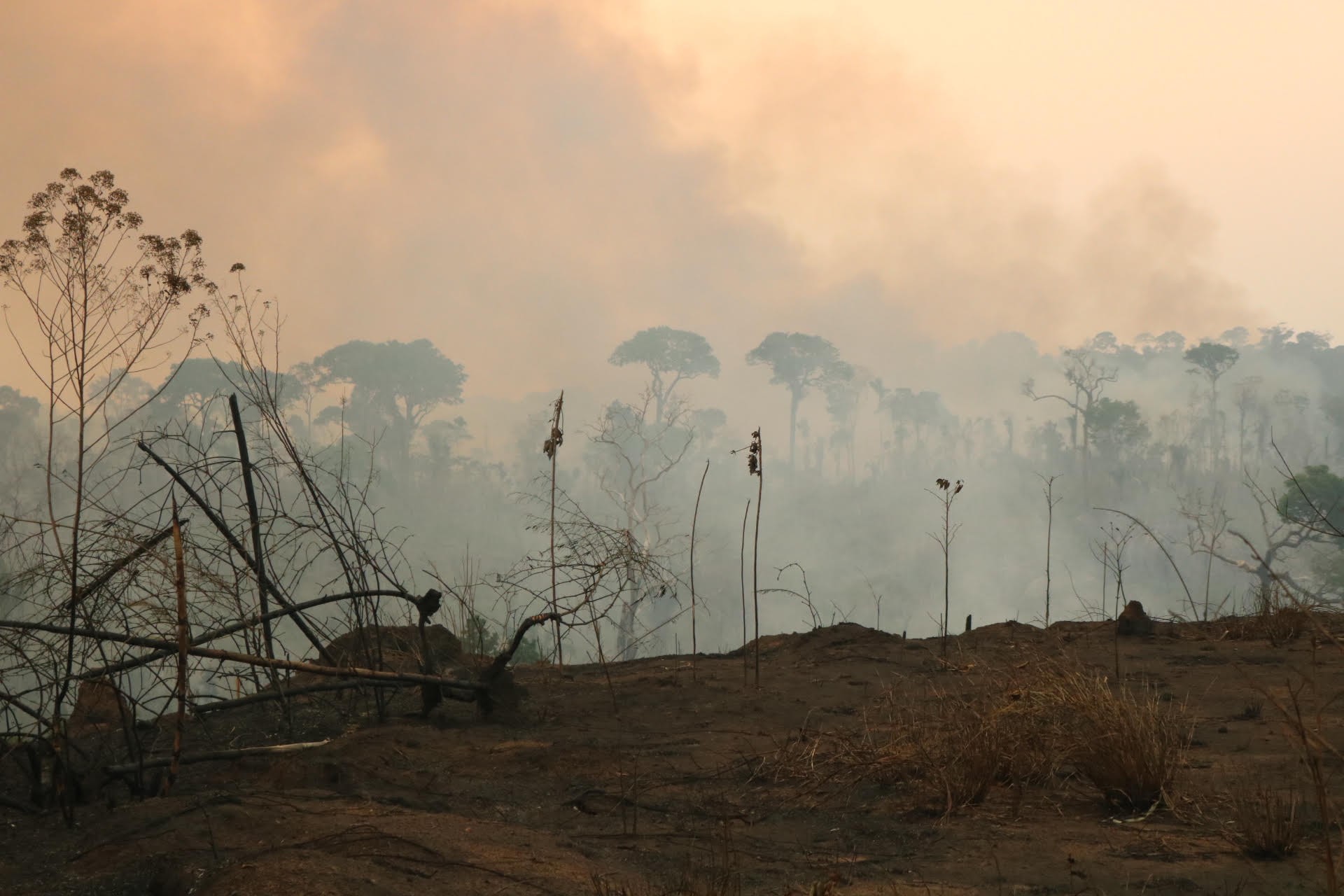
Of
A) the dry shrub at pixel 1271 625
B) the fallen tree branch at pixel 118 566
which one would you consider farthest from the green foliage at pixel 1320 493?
the fallen tree branch at pixel 118 566

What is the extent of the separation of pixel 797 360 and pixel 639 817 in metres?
66.4

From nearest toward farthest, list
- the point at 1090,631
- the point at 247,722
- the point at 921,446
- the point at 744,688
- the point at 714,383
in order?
the point at 247,722
the point at 744,688
the point at 1090,631
the point at 921,446
the point at 714,383

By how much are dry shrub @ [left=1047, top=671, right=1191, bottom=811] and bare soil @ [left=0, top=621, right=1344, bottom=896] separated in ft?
0.27

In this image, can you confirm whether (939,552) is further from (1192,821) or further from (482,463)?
(1192,821)

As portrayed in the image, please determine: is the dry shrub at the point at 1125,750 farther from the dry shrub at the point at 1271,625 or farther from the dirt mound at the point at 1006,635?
the dirt mound at the point at 1006,635

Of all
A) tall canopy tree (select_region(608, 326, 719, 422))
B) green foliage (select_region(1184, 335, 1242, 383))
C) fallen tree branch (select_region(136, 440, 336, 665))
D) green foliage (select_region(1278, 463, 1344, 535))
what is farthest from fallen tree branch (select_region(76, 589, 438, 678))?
green foliage (select_region(1184, 335, 1242, 383))

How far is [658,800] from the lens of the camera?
12.7 ft

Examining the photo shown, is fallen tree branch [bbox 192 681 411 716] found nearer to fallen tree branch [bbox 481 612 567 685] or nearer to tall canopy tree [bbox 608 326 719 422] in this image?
fallen tree branch [bbox 481 612 567 685]

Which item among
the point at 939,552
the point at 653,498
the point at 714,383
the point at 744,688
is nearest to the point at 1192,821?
the point at 744,688

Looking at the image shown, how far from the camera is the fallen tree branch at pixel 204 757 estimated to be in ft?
11.5

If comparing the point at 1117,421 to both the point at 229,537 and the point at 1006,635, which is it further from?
the point at 229,537

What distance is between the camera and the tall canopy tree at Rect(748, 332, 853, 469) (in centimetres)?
6819

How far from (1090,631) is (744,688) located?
394 cm

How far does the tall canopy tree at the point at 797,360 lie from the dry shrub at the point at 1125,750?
6383cm
